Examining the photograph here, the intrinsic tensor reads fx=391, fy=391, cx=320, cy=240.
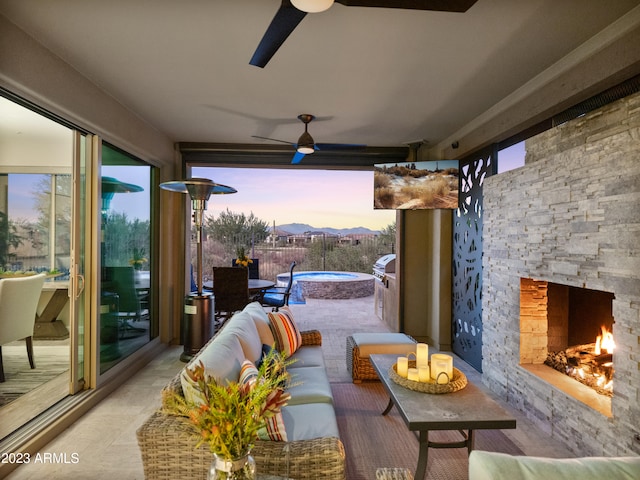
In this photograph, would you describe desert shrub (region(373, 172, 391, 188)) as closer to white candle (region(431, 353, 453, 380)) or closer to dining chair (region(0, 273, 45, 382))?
white candle (region(431, 353, 453, 380))

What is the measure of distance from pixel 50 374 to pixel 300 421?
9.61 ft

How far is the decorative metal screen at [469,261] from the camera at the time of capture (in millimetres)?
4105

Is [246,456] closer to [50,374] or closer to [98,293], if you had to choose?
[98,293]

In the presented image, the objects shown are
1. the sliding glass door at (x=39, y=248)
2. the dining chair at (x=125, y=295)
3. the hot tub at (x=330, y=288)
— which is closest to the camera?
the sliding glass door at (x=39, y=248)

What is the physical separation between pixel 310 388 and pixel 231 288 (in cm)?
299

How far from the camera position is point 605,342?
113 inches

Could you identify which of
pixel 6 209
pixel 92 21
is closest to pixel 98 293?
pixel 6 209

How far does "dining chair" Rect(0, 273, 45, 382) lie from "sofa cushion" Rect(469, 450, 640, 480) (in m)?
3.64

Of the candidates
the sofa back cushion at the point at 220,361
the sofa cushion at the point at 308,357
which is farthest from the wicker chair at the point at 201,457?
the sofa cushion at the point at 308,357

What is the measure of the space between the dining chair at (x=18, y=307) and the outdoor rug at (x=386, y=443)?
9.07ft

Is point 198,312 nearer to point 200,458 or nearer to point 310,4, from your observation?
point 200,458

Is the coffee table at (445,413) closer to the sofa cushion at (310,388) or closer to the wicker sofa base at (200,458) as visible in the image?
the sofa cushion at (310,388)

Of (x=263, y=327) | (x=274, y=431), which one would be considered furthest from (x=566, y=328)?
(x=274, y=431)

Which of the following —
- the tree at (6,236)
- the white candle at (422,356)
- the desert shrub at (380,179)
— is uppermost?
the desert shrub at (380,179)
